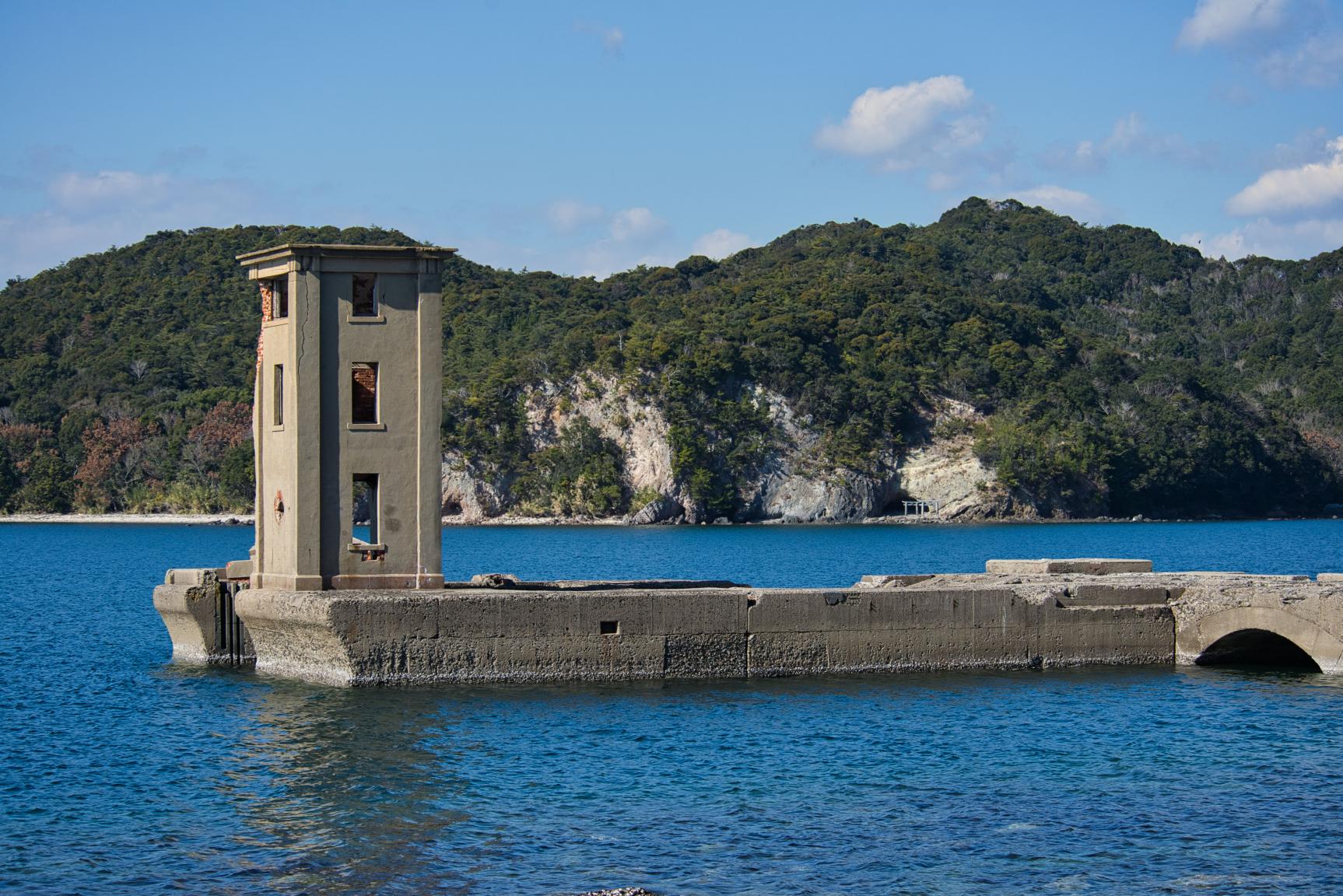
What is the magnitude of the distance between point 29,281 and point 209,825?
15806 cm

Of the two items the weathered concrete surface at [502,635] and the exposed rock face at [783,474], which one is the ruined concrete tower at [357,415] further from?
the exposed rock face at [783,474]

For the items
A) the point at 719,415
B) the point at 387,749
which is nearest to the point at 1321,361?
the point at 719,415

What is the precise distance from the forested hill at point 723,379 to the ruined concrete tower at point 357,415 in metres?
90.9

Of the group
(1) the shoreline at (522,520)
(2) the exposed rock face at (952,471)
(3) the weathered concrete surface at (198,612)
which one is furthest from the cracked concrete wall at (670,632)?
(2) the exposed rock face at (952,471)

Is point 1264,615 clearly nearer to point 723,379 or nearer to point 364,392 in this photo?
point 364,392

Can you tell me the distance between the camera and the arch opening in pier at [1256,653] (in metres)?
28.5

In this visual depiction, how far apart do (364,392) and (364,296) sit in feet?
5.37

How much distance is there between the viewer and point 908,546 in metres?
82.2

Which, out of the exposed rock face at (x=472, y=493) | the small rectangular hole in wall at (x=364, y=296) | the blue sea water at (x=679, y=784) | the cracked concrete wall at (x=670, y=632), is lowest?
the blue sea water at (x=679, y=784)

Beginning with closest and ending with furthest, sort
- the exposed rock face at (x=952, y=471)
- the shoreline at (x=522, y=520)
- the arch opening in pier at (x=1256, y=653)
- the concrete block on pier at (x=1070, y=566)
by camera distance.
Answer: the arch opening in pier at (x=1256, y=653) → the concrete block on pier at (x=1070, y=566) → the shoreline at (x=522, y=520) → the exposed rock face at (x=952, y=471)

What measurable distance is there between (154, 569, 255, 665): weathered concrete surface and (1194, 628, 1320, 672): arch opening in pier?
1716cm

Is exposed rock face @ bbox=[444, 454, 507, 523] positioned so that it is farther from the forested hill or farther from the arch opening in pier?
the arch opening in pier

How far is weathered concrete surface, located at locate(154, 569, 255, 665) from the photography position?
28.3 m

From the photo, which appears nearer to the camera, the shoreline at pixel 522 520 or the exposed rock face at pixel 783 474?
the shoreline at pixel 522 520
